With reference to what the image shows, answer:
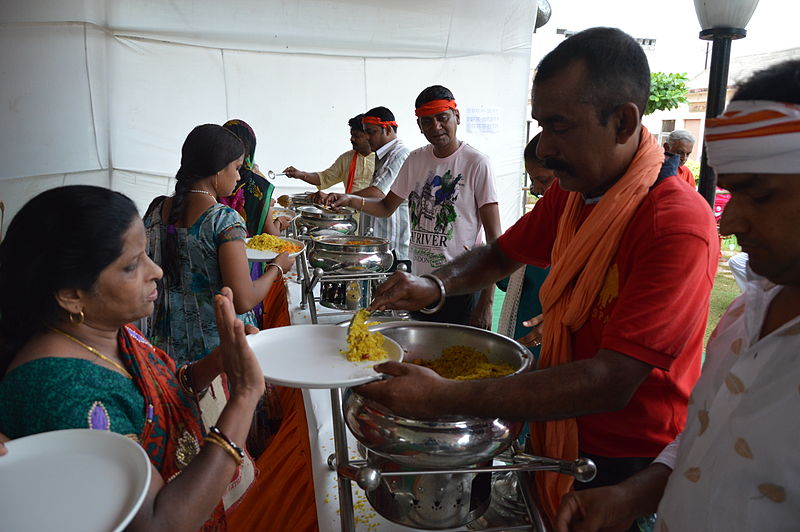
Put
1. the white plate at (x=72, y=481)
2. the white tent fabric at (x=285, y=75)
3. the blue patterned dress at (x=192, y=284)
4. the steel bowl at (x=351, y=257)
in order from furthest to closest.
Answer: the white tent fabric at (x=285, y=75) → the steel bowl at (x=351, y=257) → the blue patterned dress at (x=192, y=284) → the white plate at (x=72, y=481)

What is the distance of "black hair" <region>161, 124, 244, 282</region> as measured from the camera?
2123 millimetres

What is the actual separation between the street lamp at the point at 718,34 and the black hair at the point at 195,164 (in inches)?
98.9

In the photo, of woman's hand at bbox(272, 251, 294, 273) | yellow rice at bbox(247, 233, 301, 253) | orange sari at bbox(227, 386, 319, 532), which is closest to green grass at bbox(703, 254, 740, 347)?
yellow rice at bbox(247, 233, 301, 253)

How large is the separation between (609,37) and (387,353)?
0.82 m

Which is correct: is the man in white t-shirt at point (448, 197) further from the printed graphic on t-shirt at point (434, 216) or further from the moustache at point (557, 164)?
the moustache at point (557, 164)

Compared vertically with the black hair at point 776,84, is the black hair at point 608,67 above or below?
above

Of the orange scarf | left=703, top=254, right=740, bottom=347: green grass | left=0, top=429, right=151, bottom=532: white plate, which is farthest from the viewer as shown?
left=703, top=254, right=740, bottom=347: green grass

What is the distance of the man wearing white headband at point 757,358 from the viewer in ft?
2.48

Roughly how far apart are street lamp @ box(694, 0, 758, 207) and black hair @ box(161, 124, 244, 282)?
98.9 inches

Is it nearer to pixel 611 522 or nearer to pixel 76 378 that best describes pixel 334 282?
pixel 76 378

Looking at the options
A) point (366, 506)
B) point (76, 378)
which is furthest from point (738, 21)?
point (76, 378)

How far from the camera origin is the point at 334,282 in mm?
2350

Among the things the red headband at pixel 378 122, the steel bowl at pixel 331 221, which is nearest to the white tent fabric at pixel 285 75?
the red headband at pixel 378 122

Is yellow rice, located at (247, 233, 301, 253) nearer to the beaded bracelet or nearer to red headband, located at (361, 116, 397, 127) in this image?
red headband, located at (361, 116, 397, 127)
